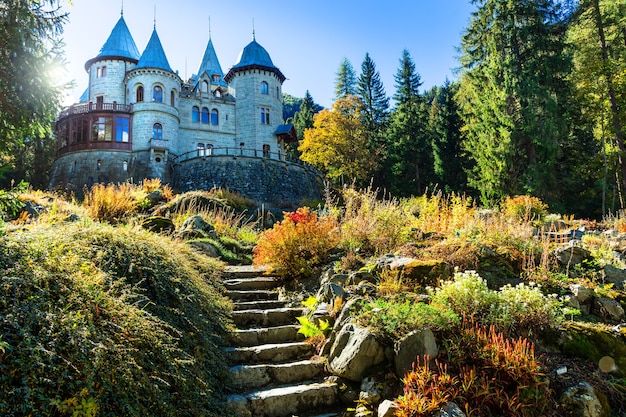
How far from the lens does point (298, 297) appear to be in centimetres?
573

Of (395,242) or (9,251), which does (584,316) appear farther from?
(9,251)

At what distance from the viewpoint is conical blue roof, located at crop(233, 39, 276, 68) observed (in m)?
34.3

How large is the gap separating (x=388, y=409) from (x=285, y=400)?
1.00m

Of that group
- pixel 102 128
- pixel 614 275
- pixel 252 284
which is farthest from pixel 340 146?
pixel 614 275

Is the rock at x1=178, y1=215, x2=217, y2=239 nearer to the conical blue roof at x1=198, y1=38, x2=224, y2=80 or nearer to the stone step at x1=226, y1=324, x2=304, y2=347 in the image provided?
the stone step at x1=226, y1=324, x2=304, y2=347

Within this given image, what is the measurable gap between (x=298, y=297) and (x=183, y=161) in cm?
2551

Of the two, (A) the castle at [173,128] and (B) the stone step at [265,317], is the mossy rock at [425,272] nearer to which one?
(B) the stone step at [265,317]

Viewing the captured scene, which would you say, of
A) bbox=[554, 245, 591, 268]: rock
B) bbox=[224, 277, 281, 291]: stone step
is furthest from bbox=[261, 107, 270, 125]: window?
bbox=[554, 245, 591, 268]: rock

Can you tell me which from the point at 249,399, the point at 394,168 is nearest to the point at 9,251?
the point at 249,399

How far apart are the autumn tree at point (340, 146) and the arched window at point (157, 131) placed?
1070cm

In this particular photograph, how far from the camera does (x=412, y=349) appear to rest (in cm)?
359

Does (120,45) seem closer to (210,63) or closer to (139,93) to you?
(139,93)

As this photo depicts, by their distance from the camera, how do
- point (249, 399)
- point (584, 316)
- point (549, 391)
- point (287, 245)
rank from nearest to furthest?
1. point (549, 391)
2. point (249, 399)
3. point (584, 316)
4. point (287, 245)

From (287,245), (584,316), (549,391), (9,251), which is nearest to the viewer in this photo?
(9,251)
